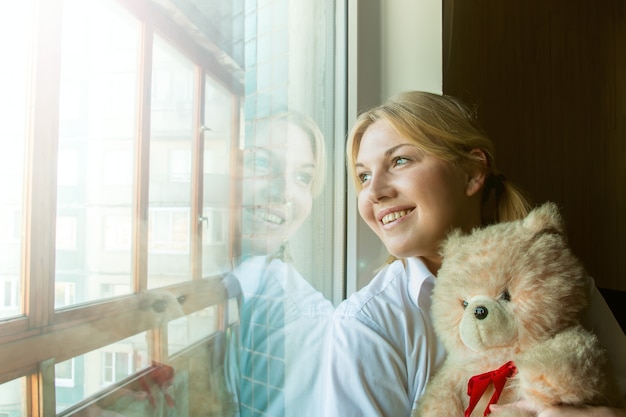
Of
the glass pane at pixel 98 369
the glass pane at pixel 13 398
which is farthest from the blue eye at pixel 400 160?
the glass pane at pixel 13 398

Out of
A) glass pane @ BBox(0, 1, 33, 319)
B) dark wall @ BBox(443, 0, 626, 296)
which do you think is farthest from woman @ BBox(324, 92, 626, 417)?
dark wall @ BBox(443, 0, 626, 296)

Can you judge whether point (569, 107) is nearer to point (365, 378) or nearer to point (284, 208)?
point (284, 208)

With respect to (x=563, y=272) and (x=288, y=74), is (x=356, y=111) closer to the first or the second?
(x=288, y=74)

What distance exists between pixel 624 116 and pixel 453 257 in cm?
166

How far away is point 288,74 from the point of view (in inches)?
35.3

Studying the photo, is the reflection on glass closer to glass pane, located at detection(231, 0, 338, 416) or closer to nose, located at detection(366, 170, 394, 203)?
glass pane, located at detection(231, 0, 338, 416)

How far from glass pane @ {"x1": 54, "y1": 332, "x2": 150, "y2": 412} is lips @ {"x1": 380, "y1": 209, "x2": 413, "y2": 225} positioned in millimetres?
440

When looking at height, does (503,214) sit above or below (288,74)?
below

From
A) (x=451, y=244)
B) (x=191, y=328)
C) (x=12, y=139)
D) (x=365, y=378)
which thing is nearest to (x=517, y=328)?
(x=451, y=244)

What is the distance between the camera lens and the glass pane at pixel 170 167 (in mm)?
578

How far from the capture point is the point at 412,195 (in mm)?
735

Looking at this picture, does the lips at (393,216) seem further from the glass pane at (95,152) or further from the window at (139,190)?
the glass pane at (95,152)

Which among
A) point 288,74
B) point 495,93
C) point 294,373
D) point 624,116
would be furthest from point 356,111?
point 624,116

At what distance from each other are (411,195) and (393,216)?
2.1 inches
